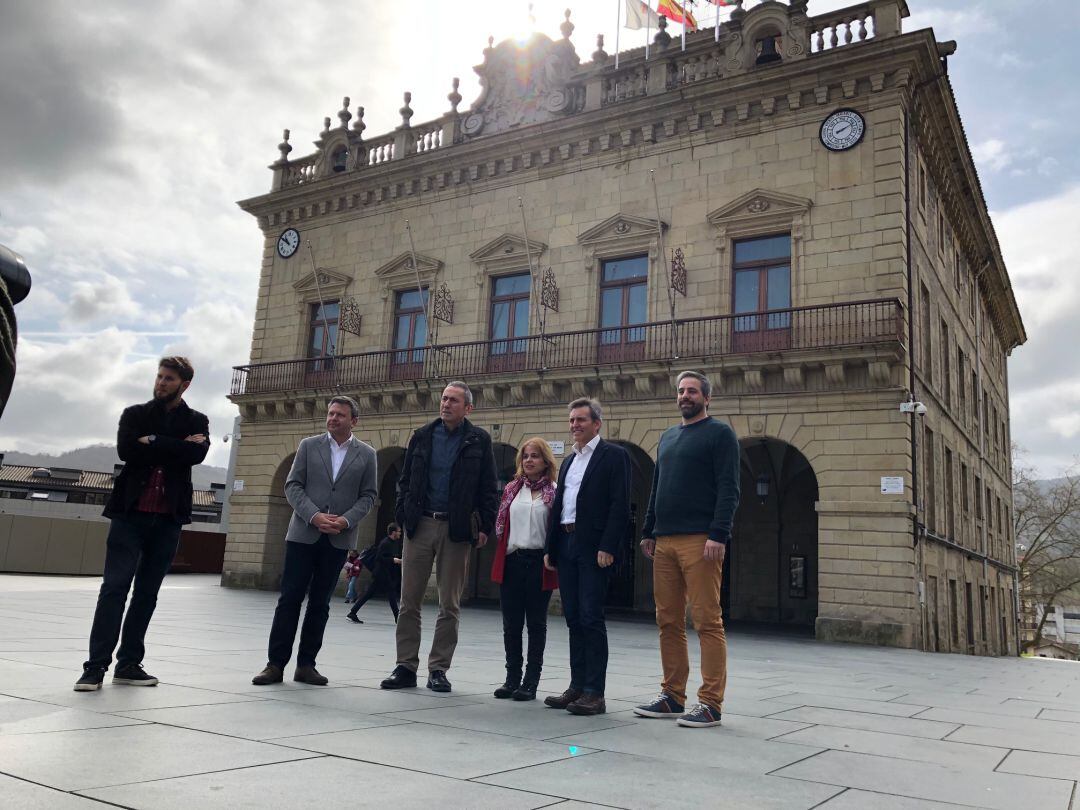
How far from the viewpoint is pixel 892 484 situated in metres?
16.5

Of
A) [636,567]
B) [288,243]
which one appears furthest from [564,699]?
[288,243]

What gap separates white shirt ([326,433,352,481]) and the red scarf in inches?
46.4

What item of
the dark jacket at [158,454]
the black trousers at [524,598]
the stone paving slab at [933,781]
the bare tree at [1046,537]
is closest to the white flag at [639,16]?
the black trousers at [524,598]

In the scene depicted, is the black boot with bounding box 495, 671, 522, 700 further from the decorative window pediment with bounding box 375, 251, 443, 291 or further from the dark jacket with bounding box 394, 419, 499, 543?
the decorative window pediment with bounding box 375, 251, 443, 291

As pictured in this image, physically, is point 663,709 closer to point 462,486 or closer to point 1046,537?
point 462,486

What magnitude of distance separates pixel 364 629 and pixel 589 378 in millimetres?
9071

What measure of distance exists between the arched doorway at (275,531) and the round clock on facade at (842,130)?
15792mm

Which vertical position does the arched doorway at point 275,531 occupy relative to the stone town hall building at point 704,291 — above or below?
below

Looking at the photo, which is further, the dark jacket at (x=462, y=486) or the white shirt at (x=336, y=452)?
the white shirt at (x=336, y=452)

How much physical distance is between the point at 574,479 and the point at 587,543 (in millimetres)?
428

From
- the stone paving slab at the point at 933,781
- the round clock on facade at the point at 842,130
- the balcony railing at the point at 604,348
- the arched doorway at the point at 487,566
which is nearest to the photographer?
the stone paving slab at the point at 933,781

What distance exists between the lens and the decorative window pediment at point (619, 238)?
2033 centimetres

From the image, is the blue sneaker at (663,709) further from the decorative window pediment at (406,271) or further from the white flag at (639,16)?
the white flag at (639,16)

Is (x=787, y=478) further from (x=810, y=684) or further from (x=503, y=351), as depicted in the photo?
(x=810, y=684)
